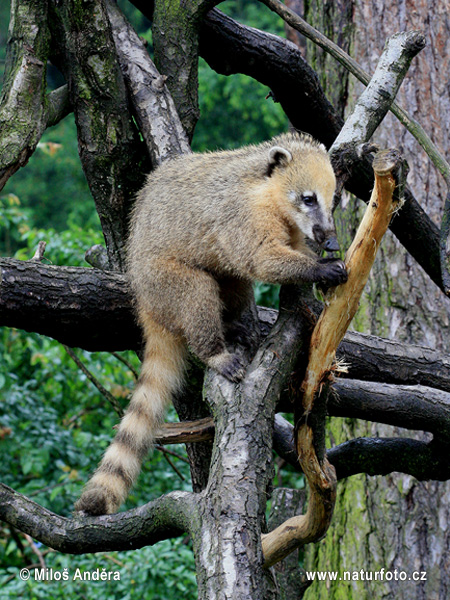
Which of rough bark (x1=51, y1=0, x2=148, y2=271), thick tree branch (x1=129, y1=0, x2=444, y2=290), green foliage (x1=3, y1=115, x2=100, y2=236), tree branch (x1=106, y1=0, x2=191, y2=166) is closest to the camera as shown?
rough bark (x1=51, y1=0, x2=148, y2=271)

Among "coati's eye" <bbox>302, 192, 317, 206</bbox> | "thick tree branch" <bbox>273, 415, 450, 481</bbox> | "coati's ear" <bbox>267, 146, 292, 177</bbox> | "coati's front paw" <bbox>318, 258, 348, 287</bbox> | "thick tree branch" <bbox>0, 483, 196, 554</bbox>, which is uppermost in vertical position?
"coati's ear" <bbox>267, 146, 292, 177</bbox>

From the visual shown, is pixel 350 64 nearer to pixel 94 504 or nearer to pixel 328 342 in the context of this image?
pixel 328 342

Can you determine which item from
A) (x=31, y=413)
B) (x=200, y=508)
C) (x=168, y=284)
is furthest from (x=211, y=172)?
(x=31, y=413)

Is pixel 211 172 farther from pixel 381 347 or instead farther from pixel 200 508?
pixel 200 508

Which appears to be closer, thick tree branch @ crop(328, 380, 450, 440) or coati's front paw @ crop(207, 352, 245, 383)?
coati's front paw @ crop(207, 352, 245, 383)

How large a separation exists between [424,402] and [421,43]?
1894 mm

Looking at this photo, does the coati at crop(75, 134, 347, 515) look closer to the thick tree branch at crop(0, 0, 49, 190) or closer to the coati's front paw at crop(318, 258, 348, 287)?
the coati's front paw at crop(318, 258, 348, 287)

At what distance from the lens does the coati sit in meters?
3.41

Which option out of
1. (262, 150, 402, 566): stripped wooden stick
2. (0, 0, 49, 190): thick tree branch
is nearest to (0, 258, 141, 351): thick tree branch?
(0, 0, 49, 190): thick tree branch

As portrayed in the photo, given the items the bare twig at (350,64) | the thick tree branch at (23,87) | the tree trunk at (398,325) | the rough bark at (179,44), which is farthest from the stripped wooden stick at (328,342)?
the tree trunk at (398,325)

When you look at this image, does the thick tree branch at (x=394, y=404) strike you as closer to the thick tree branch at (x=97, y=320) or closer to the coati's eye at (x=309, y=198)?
the thick tree branch at (x=97, y=320)

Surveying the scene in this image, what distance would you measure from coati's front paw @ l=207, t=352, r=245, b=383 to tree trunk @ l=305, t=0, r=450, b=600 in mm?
2298

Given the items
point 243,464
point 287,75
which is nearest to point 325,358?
point 243,464

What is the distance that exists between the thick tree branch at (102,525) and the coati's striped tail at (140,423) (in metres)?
0.12
